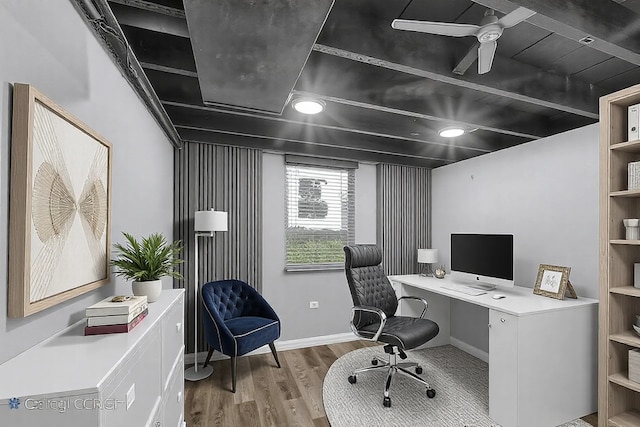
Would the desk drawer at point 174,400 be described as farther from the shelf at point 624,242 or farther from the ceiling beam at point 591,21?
the shelf at point 624,242

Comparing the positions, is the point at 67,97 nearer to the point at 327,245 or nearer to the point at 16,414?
the point at 16,414

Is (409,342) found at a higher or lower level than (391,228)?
lower

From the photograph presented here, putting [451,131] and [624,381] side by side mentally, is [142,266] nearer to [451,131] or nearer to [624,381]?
[451,131]

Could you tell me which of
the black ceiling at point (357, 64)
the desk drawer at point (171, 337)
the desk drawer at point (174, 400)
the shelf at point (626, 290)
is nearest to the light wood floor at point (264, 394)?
the desk drawer at point (174, 400)

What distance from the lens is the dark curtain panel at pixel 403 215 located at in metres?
4.39

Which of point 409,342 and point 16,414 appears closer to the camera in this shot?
point 16,414

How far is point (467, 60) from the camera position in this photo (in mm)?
1877

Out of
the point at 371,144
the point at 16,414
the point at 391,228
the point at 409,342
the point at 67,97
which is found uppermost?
the point at 371,144

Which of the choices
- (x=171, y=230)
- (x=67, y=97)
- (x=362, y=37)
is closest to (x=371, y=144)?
(x=362, y=37)

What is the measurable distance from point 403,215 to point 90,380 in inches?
161

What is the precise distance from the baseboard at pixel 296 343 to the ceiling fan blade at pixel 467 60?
3248 millimetres

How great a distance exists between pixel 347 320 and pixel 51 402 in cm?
365

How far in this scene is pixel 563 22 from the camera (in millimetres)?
1478

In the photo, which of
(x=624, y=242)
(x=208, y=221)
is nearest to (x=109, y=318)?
(x=208, y=221)
